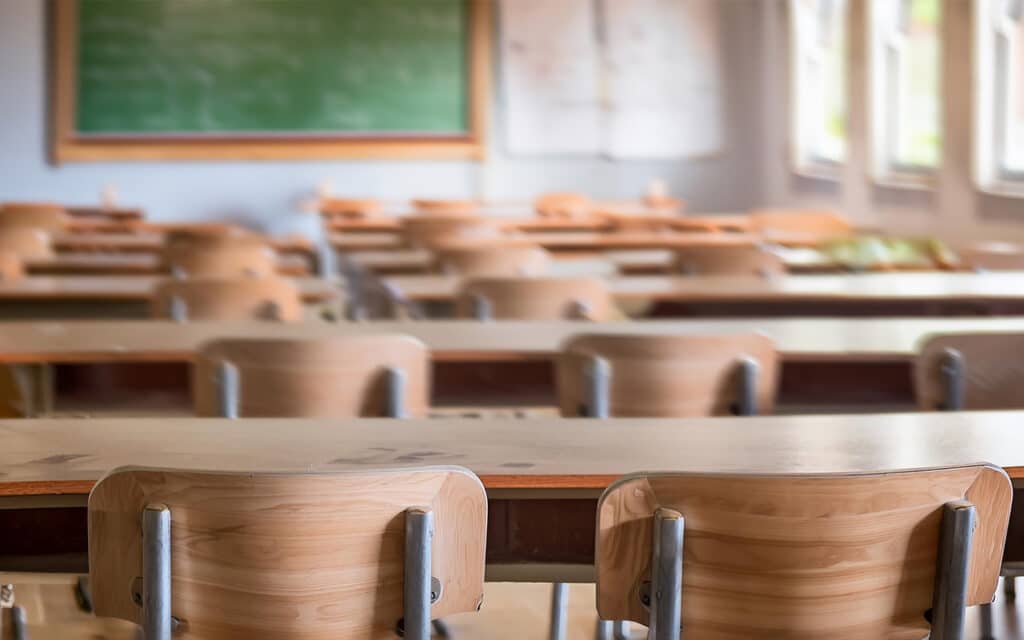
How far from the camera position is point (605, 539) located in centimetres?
168

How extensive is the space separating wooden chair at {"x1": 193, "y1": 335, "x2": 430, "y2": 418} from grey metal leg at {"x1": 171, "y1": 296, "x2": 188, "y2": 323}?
126cm

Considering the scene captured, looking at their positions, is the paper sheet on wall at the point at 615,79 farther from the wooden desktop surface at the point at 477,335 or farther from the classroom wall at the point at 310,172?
the wooden desktop surface at the point at 477,335

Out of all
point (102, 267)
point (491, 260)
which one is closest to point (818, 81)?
point (491, 260)

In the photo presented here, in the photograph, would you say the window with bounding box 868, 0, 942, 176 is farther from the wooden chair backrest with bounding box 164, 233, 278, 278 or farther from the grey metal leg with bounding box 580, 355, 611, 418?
the grey metal leg with bounding box 580, 355, 611, 418

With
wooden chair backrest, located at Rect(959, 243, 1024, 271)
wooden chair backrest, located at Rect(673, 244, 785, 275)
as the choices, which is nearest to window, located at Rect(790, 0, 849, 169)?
wooden chair backrest, located at Rect(959, 243, 1024, 271)

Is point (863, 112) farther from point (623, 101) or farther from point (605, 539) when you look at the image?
point (605, 539)

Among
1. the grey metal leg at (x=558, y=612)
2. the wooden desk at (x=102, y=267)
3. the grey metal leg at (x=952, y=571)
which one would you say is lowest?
the grey metal leg at (x=558, y=612)

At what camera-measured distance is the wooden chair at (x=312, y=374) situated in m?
2.91

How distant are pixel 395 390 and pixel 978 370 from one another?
4.07 feet

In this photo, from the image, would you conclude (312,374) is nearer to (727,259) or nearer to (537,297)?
(537,297)

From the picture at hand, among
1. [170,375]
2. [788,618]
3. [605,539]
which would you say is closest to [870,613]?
[788,618]

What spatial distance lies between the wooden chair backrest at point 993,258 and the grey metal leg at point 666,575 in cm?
436

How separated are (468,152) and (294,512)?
31.5 ft

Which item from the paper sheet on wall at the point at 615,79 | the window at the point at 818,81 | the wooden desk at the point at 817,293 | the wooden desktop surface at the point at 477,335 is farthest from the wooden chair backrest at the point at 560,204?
the wooden desktop surface at the point at 477,335
